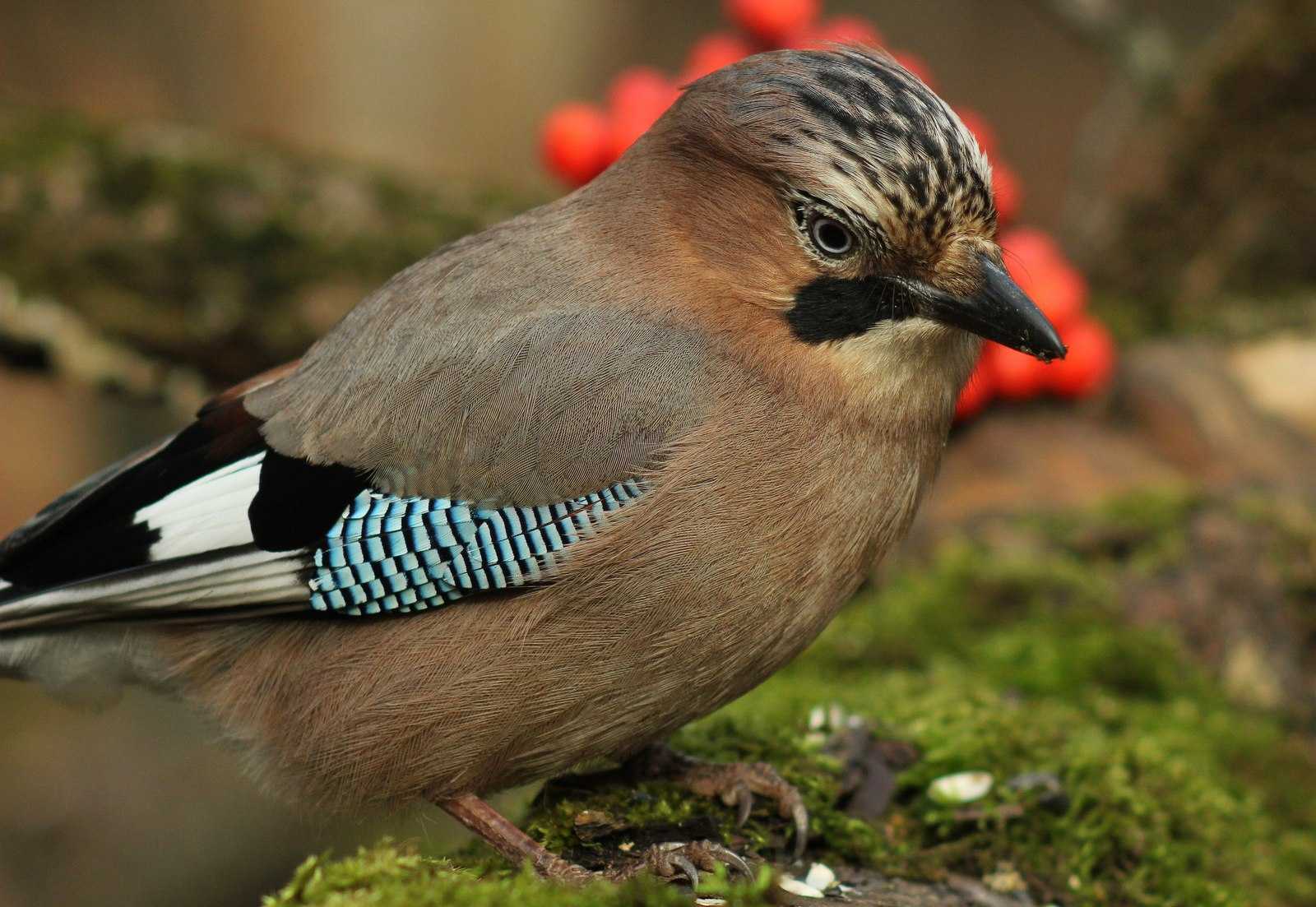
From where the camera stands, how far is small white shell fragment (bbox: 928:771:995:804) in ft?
14.0

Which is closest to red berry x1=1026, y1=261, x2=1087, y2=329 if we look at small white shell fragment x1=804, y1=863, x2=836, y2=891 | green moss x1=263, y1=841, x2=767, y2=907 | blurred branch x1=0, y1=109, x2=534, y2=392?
blurred branch x1=0, y1=109, x2=534, y2=392

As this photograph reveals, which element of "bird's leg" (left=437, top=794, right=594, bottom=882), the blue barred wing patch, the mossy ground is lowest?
the mossy ground

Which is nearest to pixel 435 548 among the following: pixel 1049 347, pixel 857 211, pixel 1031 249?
pixel 857 211

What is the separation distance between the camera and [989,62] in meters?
13.5

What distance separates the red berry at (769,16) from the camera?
7977 millimetres

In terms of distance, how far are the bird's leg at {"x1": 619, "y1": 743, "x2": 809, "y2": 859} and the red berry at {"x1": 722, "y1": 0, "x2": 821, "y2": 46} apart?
16.4 feet

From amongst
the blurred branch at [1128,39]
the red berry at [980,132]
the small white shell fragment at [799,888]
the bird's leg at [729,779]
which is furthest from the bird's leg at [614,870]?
A: the blurred branch at [1128,39]

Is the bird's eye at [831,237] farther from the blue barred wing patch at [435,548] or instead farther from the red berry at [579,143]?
the red berry at [579,143]

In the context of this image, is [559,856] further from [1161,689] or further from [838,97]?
[1161,689]

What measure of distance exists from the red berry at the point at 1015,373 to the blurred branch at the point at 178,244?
10.8 ft

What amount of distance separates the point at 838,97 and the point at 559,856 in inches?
83.5

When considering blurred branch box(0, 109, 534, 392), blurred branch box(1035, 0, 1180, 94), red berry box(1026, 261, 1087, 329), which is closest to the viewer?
blurred branch box(0, 109, 534, 392)

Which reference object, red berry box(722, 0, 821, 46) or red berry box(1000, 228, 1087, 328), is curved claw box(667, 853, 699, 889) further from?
red berry box(722, 0, 821, 46)

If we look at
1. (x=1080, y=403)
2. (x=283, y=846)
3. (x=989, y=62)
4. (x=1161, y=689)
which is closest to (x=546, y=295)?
(x=1161, y=689)
